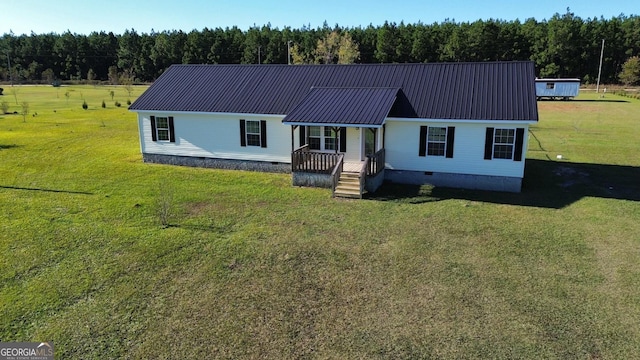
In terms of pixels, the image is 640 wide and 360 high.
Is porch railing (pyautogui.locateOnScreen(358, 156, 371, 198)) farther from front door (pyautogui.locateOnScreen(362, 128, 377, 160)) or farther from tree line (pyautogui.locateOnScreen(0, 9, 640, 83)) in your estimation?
tree line (pyautogui.locateOnScreen(0, 9, 640, 83))

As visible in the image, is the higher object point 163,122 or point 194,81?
point 194,81

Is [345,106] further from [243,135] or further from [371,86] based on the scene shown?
[243,135]

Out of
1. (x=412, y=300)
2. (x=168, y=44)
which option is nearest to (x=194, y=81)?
(x=412, y=300)

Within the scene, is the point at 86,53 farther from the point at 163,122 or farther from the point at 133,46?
the point at 163,122

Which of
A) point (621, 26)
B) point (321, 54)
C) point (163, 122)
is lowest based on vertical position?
point (163, 122)

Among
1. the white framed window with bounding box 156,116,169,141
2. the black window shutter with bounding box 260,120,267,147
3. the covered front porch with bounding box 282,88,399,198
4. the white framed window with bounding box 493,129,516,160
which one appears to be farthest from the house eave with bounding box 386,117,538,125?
the white framed window with bounding box 156,116,169,141

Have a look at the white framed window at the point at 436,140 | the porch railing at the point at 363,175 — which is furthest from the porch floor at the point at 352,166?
the white framed window at the point at 436,140
